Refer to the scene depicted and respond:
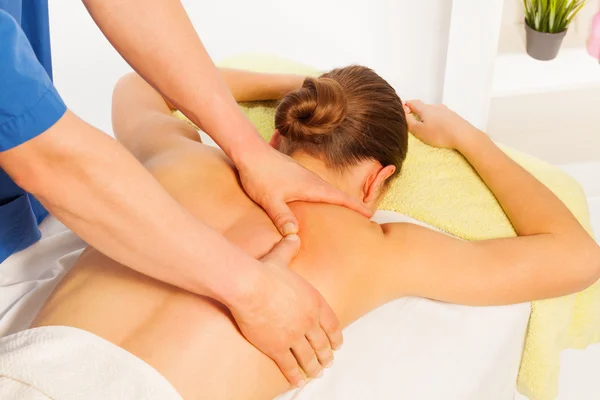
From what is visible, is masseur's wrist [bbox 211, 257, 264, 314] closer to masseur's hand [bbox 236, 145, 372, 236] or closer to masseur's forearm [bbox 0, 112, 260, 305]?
masseur's forearm [bbox 0, 112, 260, 305]

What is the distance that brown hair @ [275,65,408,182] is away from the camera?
141 centimetres

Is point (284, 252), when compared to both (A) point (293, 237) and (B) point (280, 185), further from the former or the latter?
(B) point (280, 185)

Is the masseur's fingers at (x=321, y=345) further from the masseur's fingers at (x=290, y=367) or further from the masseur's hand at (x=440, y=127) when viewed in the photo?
the masseur's hand at (x=440, y=127)

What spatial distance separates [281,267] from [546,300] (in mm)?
624

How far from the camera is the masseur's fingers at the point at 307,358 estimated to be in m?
1.24

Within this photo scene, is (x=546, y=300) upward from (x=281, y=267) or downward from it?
downward

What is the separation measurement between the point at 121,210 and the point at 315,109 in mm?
516

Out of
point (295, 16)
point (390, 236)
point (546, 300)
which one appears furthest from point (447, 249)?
point (295, 16)

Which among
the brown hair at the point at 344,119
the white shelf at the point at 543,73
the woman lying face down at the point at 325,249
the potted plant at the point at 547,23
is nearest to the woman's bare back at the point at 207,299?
the woman lying face down at the point at 325,249

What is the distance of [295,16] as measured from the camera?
2604 millimetres

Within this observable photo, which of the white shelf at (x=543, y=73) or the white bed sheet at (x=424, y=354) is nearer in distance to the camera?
the white bed sheet at (x=424, y=354)

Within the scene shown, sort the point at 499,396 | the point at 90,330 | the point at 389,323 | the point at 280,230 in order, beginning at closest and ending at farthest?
1. the point at 90,330
2. the point at 280,230
3. the point at 389,323
4. the point at 499,396

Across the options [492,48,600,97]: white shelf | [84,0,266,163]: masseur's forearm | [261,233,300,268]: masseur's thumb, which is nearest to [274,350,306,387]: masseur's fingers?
[261,233,300,268]: masseur's thumb

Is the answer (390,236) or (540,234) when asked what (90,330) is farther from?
(540,234)
